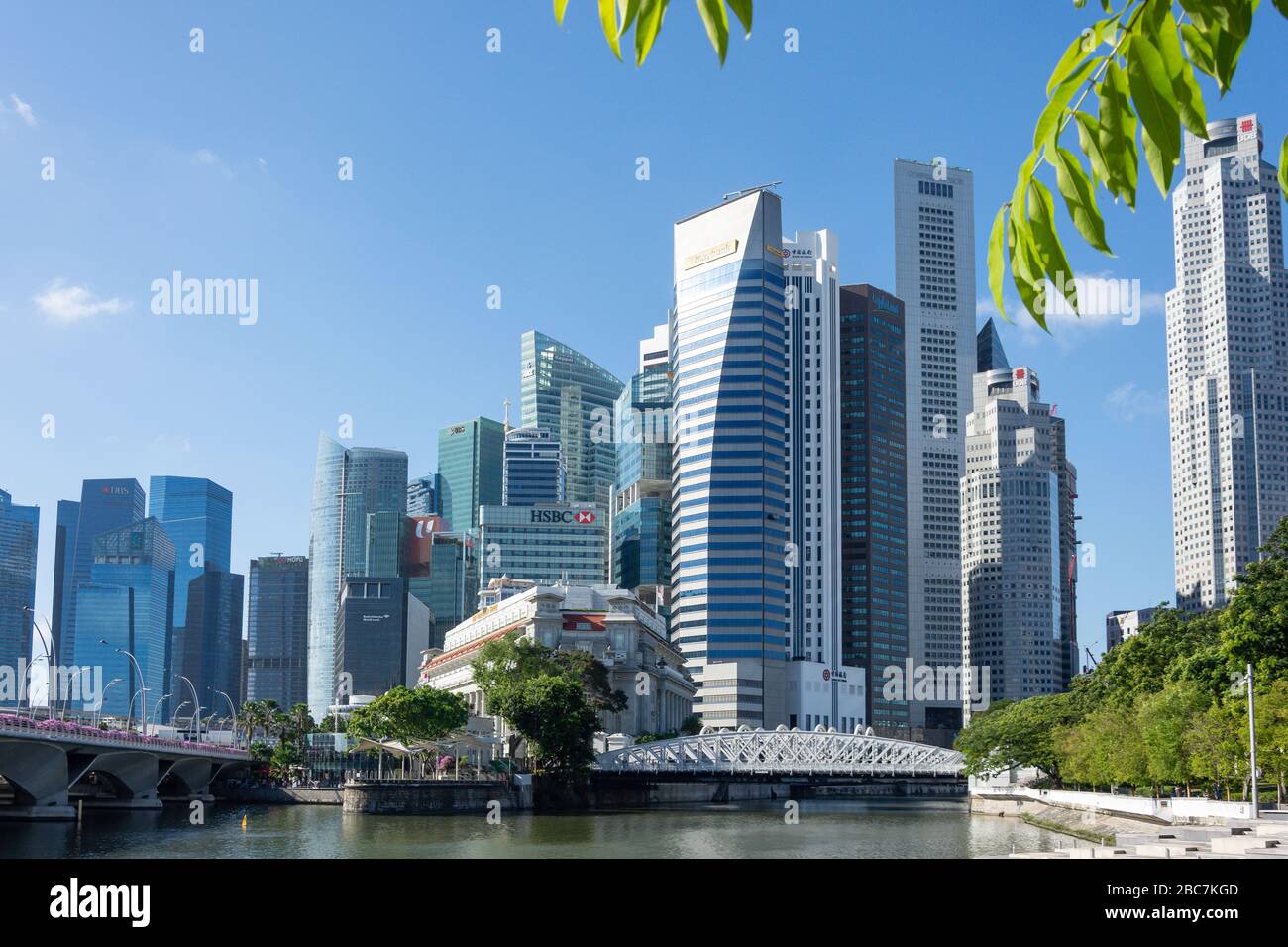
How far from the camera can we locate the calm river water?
78.6 m

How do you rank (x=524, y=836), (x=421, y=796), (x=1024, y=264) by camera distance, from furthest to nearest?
(x=421, y=796) → (x=524, y=836) → (x=1024, y=264)

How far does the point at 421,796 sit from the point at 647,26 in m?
121

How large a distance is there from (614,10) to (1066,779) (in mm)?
139983

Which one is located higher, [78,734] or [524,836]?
[78,734]

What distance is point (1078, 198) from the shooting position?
18.4ft

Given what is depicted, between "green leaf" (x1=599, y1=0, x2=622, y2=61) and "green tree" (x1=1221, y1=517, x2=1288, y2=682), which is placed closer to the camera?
"green leaf" (x1=599, y1=0, x2=622, y2=61)

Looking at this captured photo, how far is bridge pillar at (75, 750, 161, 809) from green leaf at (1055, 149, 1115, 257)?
141m

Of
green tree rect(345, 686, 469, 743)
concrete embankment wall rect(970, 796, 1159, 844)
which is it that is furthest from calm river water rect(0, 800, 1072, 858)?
green tree rect(345, 686, 469, 743)

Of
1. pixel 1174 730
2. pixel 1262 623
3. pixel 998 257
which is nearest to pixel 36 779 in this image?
pixel 1174 730

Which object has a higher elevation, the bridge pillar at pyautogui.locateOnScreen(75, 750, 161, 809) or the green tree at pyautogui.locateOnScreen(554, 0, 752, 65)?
the green tree at pyautogui.locateOnScreen(554, 0, 752, 65)

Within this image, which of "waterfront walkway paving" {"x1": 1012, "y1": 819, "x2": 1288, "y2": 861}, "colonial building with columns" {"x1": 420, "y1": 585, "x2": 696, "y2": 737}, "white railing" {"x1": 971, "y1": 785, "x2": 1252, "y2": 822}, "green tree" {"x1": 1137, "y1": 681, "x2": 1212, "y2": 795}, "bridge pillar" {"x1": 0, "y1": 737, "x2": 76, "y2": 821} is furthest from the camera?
"colonial building with columns" {"x1": 420, "y1": 585, "x2": 696, "y2": 737}

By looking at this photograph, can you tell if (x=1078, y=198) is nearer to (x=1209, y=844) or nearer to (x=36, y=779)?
(x=1209, y=844)

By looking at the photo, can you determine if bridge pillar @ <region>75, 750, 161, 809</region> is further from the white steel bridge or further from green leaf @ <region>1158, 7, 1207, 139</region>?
green leaf @ <region>1158, 7, 1207, 139</region>

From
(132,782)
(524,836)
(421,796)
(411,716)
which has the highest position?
(411,716)
